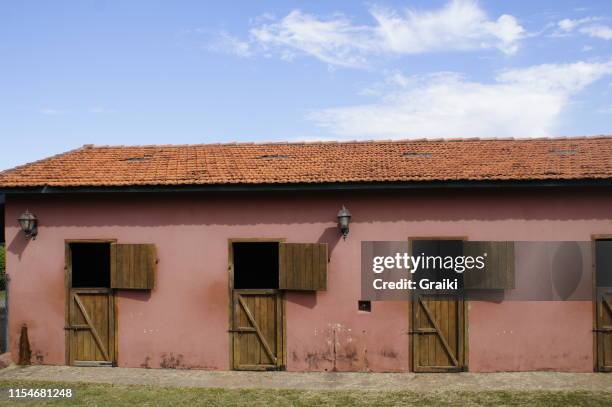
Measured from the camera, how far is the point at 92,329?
903 cm

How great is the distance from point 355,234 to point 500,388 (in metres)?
3.19

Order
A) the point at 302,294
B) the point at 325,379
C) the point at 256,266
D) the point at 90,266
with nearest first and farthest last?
the point at 325,379, the point at 302,294, the point at 90,266, the point at 256,266

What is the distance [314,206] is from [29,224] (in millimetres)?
4892

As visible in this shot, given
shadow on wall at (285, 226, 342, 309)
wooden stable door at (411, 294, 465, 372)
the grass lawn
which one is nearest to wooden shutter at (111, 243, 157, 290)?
the grass lawn

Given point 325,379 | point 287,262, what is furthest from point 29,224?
point 325,379

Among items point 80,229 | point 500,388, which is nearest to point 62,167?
point 80,229

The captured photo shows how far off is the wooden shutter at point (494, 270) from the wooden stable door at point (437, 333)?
1.40 feet

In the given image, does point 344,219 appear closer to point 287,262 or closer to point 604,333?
point 287,262

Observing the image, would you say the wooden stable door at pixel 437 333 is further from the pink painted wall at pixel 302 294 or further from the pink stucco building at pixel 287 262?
the pink painted wall at pixel 302 294

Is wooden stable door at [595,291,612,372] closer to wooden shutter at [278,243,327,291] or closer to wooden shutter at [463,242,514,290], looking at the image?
wooden shutter at [463,242,514,290]

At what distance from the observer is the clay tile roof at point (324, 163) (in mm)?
8766

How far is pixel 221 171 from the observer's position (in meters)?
9.39

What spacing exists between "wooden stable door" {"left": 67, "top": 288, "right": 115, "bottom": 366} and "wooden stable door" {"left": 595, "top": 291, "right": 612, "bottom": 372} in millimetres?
8097

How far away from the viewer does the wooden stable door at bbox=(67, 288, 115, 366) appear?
9.02 meters
